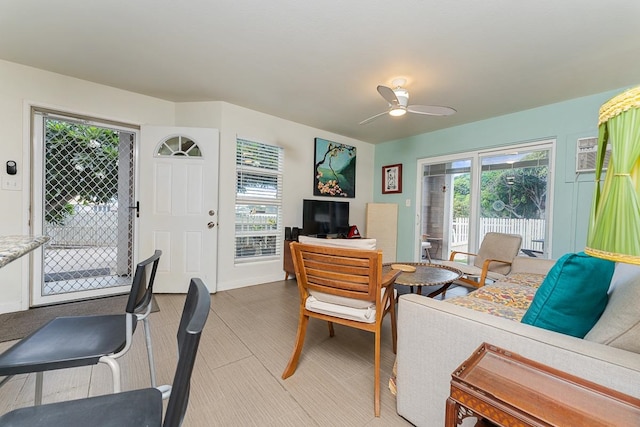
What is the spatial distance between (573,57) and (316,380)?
3147 millimetres

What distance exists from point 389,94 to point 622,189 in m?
2.02

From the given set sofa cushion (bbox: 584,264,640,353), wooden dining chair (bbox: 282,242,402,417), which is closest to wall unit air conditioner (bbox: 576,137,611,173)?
sofa cushion (bbox: 584,264,640,353)

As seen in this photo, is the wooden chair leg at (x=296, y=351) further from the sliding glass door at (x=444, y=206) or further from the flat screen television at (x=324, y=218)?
the sliding glass door at (x=444, y=206)

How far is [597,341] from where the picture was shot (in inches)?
33.3

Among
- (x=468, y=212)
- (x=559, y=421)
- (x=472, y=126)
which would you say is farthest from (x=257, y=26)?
(x=468, y=212)

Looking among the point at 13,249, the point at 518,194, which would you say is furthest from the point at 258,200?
the point at 518,194

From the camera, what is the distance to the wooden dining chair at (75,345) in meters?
0.83

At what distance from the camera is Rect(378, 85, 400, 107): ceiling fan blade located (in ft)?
7.08

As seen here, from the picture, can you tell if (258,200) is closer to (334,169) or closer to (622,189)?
(334,169)

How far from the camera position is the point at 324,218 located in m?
3.98

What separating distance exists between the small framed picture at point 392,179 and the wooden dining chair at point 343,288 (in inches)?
127

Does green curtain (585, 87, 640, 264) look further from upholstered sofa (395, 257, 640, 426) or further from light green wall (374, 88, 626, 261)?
light green wall (374, 88, 626, 261)

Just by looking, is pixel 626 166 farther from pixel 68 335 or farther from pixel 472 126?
pixel 472 126

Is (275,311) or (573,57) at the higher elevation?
(573,57)
